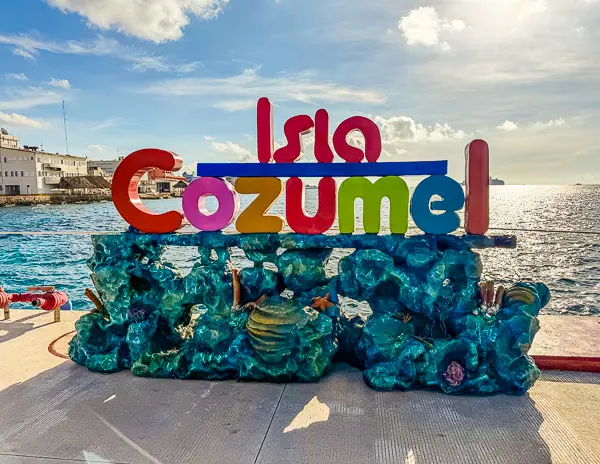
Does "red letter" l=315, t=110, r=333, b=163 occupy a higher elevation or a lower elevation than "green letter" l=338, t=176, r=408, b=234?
higher

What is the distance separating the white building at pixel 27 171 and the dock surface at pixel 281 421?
77.2 meters

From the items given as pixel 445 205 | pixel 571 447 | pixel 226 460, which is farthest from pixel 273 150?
pixel 571 447

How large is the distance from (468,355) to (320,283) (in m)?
2.13

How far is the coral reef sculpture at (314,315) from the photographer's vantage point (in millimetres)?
6172

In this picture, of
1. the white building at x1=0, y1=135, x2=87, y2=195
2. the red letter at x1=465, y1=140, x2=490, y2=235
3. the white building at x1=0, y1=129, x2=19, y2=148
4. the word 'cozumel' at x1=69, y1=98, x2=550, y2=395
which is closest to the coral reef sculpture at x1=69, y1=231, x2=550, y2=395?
the word 'cozumel' at x1=69, y1=98, x2=550, y2=395

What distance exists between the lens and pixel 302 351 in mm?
6367

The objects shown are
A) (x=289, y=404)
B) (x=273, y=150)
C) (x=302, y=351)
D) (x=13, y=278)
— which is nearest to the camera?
(x=289, y=404)

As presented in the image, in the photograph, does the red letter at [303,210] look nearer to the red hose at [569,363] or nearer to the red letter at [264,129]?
the red letter at [264,129]

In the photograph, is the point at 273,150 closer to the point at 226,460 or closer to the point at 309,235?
the point at 309,235

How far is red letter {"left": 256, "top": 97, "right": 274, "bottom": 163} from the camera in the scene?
6730 millimetres

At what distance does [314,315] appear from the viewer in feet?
21.1

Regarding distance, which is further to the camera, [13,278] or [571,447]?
[13,278]

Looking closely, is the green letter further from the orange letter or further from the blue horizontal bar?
the orange letter

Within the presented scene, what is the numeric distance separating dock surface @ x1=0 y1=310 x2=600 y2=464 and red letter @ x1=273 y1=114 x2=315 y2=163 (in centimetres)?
301
